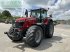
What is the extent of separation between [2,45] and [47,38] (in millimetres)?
3936

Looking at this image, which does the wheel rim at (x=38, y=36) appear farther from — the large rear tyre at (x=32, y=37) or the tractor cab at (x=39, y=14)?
the tractor cab at (x=39, y=14)

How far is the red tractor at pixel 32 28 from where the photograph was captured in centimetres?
1028

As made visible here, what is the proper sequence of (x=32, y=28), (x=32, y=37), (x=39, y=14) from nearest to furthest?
(x=32, y=37) → (x=32, y=28) → (x=39, y=14)

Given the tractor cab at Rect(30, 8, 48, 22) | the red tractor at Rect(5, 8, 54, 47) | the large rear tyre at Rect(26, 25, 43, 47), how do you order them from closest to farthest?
the large rear tyre at Rect(26, 25, 43, 47) < the red tractor at Rect(5, 8, 54, 47) < the tractor cab at Rect(30, 8, 48, 22)

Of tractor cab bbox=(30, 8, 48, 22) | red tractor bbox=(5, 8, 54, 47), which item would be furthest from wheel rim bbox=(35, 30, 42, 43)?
tractor cab bbox=(30, 8, 48, 22)

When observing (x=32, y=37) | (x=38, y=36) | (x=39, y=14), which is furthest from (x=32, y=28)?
(x=39, y=14)

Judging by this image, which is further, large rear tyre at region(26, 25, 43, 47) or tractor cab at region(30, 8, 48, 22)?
tractor cab at region(30, 8, 48, 22)

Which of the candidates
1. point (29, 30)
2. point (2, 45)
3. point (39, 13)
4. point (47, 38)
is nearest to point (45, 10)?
point (39, 13)

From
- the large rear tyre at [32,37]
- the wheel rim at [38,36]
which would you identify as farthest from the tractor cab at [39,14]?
the large rear tyre at [32,37]

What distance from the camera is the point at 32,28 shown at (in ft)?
34.5

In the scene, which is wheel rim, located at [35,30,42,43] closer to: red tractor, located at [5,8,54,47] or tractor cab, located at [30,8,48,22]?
red tractor, located at [5,8,54,47]

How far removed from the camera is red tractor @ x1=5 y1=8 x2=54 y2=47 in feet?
33.7

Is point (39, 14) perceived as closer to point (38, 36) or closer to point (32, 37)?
point (38, 36)

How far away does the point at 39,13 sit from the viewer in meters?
12.8
